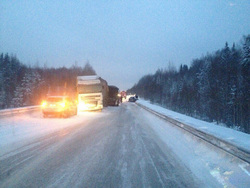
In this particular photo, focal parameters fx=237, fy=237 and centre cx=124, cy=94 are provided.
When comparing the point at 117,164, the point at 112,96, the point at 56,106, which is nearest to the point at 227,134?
the point at 117,164

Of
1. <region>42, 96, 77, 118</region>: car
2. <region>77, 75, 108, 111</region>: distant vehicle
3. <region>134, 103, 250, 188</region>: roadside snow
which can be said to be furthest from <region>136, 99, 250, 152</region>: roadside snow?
<region>77, 75, 108, 111</region>: distant vehicle

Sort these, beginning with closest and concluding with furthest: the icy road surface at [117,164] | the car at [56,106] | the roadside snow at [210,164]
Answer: the icy road surface at [117,164]
the roadside snow at [210,164]
the car at [56,106]

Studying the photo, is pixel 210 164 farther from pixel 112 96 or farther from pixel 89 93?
pixel 112 96

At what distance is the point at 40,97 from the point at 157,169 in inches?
3320

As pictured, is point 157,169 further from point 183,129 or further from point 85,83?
point 85,83

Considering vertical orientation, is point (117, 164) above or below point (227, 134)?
below

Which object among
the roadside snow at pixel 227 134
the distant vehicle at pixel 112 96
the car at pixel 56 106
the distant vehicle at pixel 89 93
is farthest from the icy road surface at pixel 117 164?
the distant vehicle at pixel 112 96

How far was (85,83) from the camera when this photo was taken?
1074 inches

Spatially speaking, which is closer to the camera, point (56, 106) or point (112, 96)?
point (56, 106)

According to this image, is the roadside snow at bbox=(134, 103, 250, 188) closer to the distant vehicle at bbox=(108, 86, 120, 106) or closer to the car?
the car

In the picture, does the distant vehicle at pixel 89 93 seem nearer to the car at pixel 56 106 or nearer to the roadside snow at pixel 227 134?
the car at pixel 56 106

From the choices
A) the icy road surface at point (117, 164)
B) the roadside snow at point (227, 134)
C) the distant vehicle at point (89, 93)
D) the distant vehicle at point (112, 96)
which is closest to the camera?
the icy road surface at point (117, 164)

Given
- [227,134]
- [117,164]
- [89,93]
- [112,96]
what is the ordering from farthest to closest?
[112,96] → [89,93] → [227,134] → [117,164]

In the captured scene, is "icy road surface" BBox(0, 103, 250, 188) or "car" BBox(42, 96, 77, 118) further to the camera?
"car" BBox(42, 96, 77, 118)
